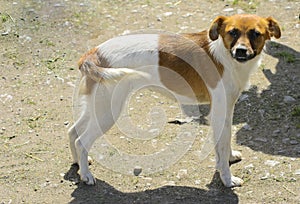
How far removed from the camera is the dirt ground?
5.24 meters

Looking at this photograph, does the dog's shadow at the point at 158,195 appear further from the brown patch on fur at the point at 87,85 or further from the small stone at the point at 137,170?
the brown patch on fur at the point at 87,85

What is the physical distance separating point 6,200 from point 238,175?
82.4 inches

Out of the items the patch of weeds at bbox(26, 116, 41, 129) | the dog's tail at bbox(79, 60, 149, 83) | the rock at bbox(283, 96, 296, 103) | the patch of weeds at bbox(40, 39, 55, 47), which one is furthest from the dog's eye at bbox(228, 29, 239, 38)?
the patch of weeds at bbox(40, 39, 55, 47)

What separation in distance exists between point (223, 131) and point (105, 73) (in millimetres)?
1220

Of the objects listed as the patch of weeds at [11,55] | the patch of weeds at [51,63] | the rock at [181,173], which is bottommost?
the patch of weeds at [11,55]

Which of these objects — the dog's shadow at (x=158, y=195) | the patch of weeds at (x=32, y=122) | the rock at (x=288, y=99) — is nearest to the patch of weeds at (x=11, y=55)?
→ the patch of weeds at (x=32, y=122)

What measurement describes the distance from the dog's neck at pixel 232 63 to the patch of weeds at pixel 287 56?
2.16m

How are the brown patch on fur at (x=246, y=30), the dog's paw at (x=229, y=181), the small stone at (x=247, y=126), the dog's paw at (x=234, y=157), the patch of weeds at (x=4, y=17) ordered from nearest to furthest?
1. the brown patch on fur at (x=246, y=30)
2. the dog's paw at (x=229, y=181)
3. the dog's paw at (x=234, y=157)
4. the small stone at (x=247, y=126)
5. the patch of weeds at (x=4, y=17)

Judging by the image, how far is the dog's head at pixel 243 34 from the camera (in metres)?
4.71

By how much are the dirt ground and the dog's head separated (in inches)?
48.8

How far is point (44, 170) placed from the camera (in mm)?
5520

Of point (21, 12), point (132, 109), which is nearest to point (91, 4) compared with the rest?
point (21, 12)

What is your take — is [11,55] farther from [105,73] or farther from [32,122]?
[105,73]

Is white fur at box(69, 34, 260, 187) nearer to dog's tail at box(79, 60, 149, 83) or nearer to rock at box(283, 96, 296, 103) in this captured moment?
dog's tail at box(79, 60, 149, 83)
